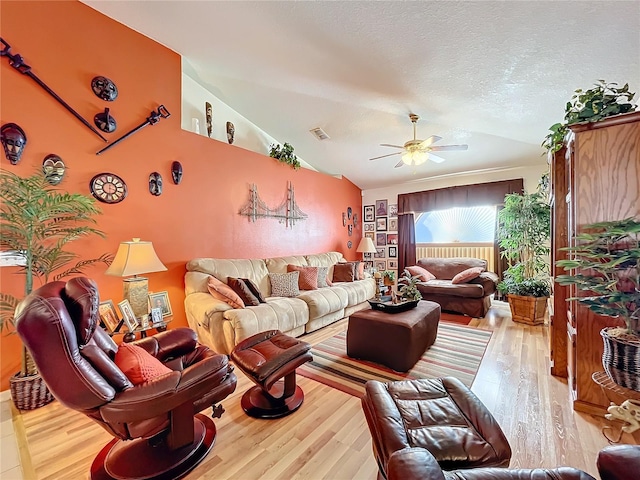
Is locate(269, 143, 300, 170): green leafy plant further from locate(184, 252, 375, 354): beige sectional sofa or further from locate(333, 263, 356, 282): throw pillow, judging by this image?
locate(333, 263, 356, 282): throw pillow

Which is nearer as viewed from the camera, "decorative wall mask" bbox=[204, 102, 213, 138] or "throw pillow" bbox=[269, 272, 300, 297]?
"decorative wall mask" bbox=[204, 102, 213, 138]

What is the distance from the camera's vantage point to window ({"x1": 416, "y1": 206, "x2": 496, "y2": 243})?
5383 millimetres

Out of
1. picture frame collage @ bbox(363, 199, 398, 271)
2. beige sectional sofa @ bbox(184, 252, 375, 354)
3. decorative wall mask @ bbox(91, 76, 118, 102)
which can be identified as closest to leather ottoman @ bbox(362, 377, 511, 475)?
beige sectional sofa @ bbox(184, 252, 375, 354)

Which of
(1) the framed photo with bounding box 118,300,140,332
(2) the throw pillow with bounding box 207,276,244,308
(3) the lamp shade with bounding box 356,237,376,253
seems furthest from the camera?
(3) the lamp shade with bounding box 356,237,376,253

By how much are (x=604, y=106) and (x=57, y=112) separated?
4.17m

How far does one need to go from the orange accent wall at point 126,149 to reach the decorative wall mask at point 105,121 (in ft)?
0.18

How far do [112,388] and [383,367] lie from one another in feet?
6.95

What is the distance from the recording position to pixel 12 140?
214 centimetres

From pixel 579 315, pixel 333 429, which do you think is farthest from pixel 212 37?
pixel 579 315

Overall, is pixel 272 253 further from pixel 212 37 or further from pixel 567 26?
pixel 567 26

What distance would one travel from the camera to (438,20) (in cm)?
207

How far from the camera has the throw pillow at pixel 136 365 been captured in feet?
4.62

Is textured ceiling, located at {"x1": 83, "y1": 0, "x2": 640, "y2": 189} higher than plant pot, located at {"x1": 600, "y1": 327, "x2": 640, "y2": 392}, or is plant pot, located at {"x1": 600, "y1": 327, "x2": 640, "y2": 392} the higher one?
textured ceiling, located at {"x1": 83, "y1": 0, "x2": 640, "y2": 189}

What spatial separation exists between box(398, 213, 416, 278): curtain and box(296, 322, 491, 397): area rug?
9.57 ft
